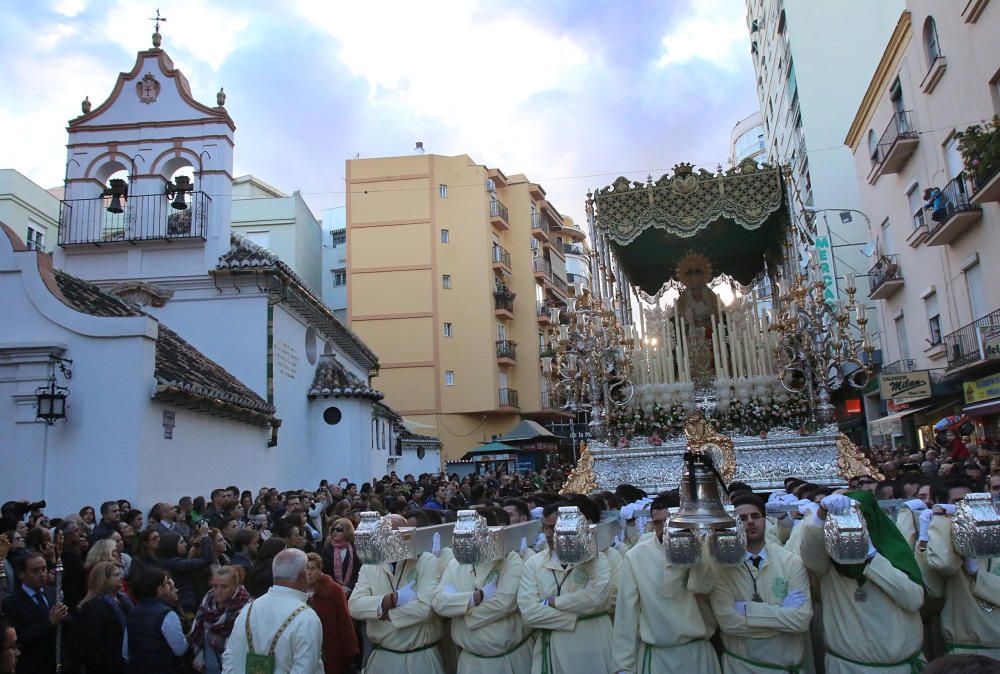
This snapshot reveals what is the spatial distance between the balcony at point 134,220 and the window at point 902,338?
60.3 feet

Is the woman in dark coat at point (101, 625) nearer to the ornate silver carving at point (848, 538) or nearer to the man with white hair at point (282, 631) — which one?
the man with white hair at point (282, 631)

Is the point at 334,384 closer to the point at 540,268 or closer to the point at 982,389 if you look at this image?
the point at 982,389

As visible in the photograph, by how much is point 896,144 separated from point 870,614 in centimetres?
1864

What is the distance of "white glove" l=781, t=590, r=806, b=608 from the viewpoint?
452 centimetres

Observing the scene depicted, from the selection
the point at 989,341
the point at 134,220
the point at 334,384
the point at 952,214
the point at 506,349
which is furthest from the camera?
the point at 506,349

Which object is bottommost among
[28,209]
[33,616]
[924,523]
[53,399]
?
[33,616]

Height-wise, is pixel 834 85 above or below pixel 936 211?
above

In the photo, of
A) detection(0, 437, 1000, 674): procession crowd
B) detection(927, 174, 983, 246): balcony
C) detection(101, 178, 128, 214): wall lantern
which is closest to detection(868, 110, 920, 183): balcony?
detection(927, 174, 983, 246): balcony

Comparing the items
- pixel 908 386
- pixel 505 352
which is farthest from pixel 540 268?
pixel 908 386

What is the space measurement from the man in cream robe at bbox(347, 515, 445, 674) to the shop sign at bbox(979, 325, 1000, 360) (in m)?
14.1

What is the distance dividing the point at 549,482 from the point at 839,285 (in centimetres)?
1359

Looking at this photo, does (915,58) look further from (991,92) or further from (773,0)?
(773,0)

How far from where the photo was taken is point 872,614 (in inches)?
177

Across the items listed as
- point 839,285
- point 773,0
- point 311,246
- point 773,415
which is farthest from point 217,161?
point 773,0
